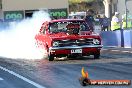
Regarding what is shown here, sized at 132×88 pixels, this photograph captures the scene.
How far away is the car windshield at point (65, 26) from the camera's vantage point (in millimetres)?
19344

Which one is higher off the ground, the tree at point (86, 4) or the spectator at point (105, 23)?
the tree at point (86, 4)

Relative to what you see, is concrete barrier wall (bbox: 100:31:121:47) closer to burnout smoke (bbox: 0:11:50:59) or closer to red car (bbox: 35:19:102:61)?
burnout smoke (bbox: 0:11:50:59)

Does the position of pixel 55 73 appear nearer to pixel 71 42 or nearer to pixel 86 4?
pixel 71 42

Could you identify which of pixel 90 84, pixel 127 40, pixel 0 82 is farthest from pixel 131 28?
pixel 90 84

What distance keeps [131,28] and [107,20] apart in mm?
7546

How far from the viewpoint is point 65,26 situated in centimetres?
1948

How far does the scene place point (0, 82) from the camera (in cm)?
1280

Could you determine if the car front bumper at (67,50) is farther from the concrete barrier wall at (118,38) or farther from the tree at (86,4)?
the tree at (86,4)

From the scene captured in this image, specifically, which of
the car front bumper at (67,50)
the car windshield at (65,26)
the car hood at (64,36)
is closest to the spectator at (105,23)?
the car windshield at (65,26)

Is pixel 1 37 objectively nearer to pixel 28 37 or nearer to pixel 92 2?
pixel 28 37

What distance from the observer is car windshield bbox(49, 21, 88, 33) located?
19.3 m

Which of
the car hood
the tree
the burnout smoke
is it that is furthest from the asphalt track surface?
the tree

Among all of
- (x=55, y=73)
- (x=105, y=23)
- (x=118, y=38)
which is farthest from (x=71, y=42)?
(x=105, y=23)

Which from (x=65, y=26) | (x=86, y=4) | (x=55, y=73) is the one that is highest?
(x=86, y=4)
